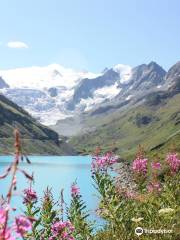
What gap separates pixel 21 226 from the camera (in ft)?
10.6

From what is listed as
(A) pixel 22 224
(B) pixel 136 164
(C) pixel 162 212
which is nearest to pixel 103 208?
(C) pixel 162 212

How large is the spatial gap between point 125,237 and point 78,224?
298 centimetres

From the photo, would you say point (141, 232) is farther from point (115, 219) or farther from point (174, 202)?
point (174, 202)

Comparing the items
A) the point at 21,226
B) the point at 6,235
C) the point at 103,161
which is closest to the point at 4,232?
the point at 6,235

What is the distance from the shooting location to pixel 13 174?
299 cm

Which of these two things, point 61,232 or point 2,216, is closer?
point 2,216

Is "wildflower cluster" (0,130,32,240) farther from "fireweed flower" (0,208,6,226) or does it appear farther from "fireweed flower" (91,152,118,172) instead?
"fireweed flower" (91,152,118,172)

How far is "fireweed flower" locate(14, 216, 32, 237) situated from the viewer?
3160mm

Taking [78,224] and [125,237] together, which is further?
[78,224]

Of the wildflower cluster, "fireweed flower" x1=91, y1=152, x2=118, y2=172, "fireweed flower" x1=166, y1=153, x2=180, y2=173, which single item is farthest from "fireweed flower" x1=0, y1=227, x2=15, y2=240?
"fireweed flower" x1=166, y1=153, x2=180, y2=173

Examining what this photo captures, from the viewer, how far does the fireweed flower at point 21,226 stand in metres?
3.16

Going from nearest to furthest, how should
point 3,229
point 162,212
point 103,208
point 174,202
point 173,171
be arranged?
1. point 3,229
2. point 162,212
3. point 103,208
4. point 174,202
5. point 173,171

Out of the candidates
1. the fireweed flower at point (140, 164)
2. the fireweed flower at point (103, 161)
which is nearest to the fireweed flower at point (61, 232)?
the fireweed flower at point (103, 161)

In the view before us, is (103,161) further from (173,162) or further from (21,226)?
(21,226)
